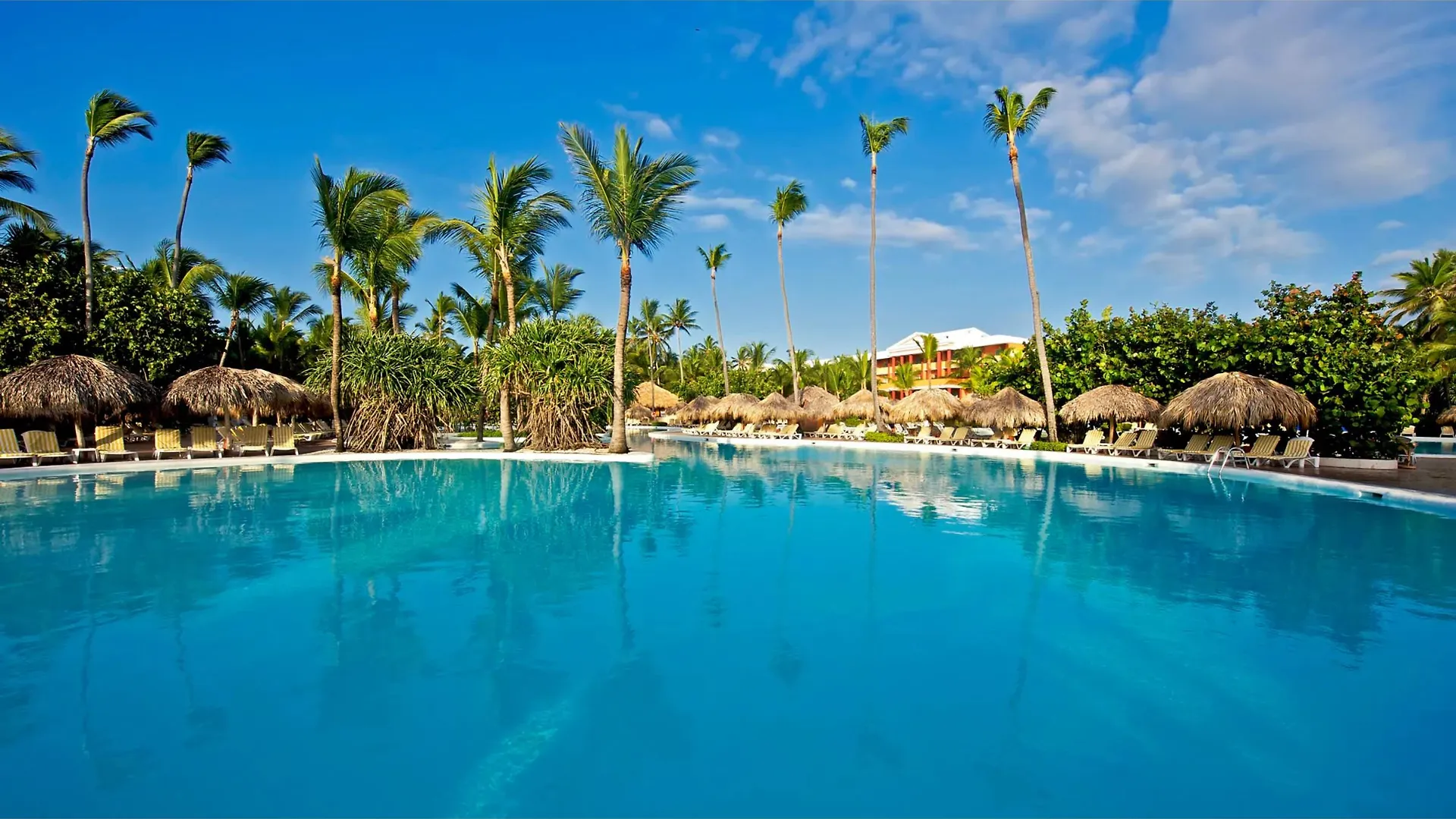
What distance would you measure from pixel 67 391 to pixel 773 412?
75.4ft

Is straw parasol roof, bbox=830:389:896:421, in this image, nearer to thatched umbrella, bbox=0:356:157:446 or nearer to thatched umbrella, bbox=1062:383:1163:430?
thatched umbrella, bbox=1062:383:1163:430

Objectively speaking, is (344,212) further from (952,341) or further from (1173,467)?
(952,341)

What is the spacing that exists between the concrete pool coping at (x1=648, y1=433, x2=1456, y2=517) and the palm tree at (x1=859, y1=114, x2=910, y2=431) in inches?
117

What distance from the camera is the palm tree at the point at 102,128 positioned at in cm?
1622

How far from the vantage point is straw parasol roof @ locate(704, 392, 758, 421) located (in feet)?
101

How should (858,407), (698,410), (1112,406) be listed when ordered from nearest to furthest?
(1112,406), (858,407), (698,410)

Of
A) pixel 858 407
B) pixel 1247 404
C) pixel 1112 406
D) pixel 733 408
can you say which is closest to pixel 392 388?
pixel 733 408

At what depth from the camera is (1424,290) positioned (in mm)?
25812

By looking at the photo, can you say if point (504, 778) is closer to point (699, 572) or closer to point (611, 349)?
point (699, 572)

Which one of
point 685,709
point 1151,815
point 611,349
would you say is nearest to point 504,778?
point 685,709

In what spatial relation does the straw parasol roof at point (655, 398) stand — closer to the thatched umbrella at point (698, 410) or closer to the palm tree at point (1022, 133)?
the thatched umbrella at point (698, 410)

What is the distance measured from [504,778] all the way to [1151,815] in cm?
280

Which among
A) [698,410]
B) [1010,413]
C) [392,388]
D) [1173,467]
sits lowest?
[1173,467]

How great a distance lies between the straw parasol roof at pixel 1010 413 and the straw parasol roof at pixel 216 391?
71.9 ft
